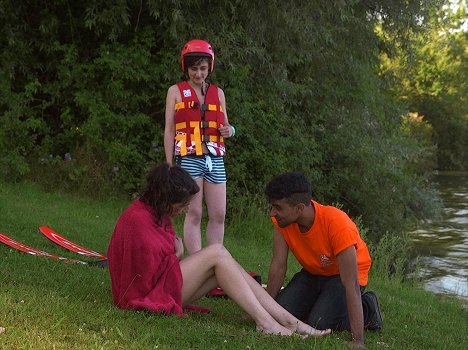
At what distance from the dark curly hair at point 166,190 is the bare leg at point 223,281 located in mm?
373

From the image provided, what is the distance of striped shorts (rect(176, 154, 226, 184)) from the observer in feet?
19.9

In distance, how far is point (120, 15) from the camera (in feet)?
35.4

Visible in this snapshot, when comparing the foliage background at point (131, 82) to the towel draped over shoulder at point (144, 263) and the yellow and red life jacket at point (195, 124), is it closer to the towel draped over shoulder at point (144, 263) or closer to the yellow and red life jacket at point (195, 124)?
the yellow and red life jacket at point (195, 124)

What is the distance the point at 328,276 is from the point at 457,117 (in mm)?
41282

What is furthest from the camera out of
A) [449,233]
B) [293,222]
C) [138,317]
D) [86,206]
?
[449,233]

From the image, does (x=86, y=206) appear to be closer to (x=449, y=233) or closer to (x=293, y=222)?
→ (x=293, y=222)

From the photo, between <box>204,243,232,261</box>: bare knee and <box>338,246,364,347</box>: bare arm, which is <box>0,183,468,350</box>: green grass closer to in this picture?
<box>338,246,364,347</box>: bare arm

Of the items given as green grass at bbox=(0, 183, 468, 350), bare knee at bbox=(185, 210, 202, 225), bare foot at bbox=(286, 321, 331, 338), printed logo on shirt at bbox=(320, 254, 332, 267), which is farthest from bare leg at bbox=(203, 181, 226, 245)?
bare foot at bbox=(286, 321, 331, 338)

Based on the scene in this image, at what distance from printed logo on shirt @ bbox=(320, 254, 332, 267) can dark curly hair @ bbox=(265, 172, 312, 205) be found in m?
0.50

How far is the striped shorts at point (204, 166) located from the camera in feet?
19.9

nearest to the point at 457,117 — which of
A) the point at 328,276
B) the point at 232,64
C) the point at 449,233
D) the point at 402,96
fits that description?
the point at 402,96

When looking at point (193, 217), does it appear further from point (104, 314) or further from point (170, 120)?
point (104, 314)

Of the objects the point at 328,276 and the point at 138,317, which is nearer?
the point at 138,317

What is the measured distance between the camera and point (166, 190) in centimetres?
445
